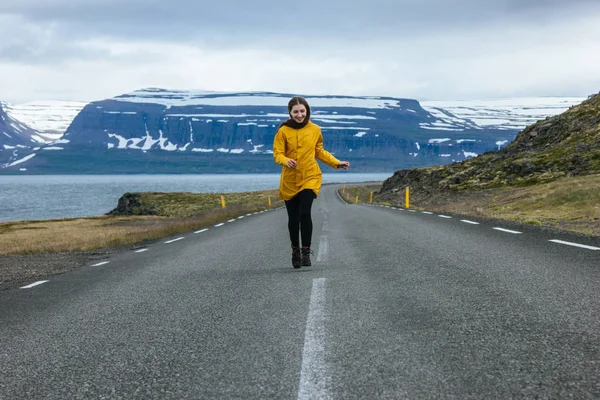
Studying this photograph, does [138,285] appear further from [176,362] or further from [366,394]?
[366,394]

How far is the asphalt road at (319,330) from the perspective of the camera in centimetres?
349

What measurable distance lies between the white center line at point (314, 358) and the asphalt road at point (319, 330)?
0.04ft

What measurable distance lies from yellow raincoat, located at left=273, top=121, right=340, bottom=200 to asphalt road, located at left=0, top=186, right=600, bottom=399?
3.70ft

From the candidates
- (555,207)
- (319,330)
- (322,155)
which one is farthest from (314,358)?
(555,207)

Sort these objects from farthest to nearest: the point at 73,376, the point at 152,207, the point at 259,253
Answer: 1. the point at 152,207
2. the point at 259,253
3. the point at 73,376

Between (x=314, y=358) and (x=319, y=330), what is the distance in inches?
28.9

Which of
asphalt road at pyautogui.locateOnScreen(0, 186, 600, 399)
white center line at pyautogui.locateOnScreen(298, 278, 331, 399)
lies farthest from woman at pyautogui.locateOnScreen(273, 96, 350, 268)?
white center line at pyautogui.locateOnScreen(298, 278, 331, 399)

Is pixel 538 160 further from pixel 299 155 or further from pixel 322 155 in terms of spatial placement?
pixel 299 155

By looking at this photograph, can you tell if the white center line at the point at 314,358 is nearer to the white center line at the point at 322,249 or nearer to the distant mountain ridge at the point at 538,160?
the white center line at the point at 322,249

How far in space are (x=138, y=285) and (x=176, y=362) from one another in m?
3.79

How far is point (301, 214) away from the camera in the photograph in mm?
7988

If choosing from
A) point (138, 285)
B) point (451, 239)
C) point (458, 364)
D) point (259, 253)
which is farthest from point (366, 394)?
point (451, 239)

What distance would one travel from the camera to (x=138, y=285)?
764 cm

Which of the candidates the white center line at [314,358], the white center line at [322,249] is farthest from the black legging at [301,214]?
the white center line at [314,358]
